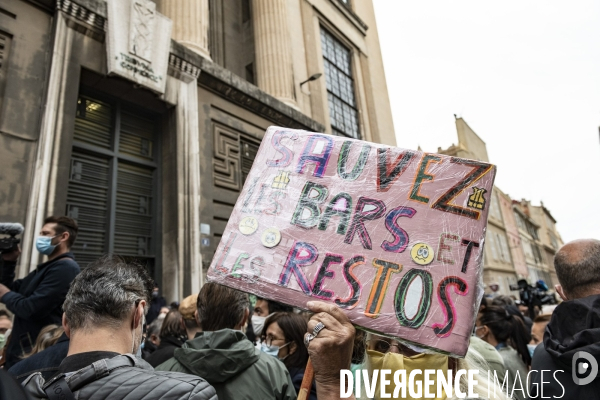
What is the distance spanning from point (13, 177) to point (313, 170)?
541 centimetres

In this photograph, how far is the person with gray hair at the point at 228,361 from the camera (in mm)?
1987

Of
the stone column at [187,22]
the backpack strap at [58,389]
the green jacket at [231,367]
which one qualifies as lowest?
the green jacket at [231,367]

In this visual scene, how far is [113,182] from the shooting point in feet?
23.5

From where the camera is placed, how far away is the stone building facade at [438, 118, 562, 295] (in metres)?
32.5

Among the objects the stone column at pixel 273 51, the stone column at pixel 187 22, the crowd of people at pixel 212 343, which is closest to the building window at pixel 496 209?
the stone column at pixel 273 51

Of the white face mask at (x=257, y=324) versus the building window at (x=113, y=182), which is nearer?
the white face mask at (x=257, y=324)

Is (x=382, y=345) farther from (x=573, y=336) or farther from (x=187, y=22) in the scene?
(x=187, y=22)

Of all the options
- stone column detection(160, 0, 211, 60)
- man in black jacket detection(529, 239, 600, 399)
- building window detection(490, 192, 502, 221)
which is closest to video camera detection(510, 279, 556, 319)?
man in black jacket detection(529, 239, 600, 399)

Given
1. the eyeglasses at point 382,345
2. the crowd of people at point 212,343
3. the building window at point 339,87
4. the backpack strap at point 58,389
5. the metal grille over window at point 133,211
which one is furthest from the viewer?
the building window at point 339,87

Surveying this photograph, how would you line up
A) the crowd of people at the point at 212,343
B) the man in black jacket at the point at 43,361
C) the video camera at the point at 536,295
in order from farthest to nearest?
the video camera at the point at 536,295 → the man in black jacket at the point at 43,361 → the crowd of people at the point at 212,343

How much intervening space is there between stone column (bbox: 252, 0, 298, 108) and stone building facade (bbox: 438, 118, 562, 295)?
2370 cm

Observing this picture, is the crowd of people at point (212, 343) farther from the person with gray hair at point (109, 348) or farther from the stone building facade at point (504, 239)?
the stone building facade at point (504, 239)

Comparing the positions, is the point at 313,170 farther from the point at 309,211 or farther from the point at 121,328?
the point at 121,328

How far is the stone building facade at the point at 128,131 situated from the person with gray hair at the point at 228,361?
4.27 m
